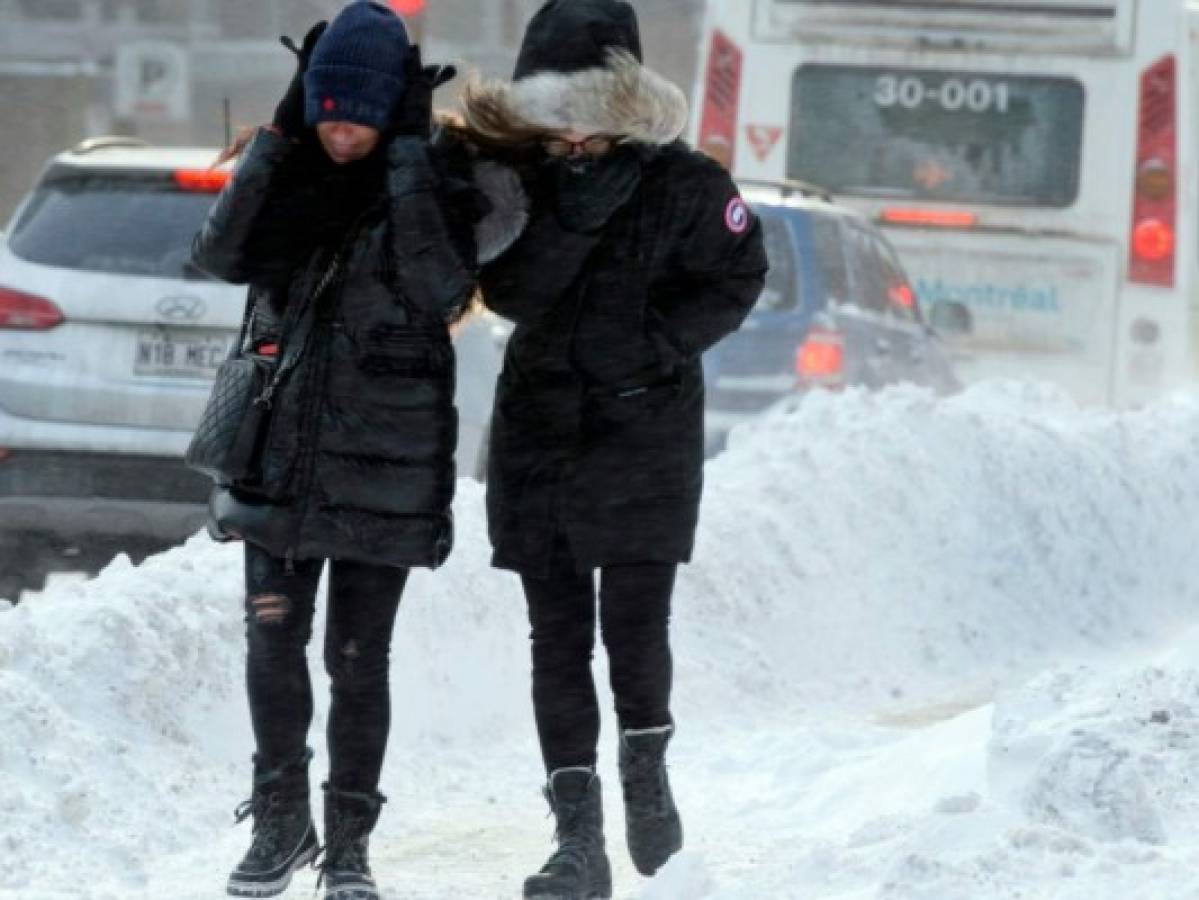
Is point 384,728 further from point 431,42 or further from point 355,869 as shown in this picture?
point 431,42

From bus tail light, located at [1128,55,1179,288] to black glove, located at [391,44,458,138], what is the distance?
1056 centimetres

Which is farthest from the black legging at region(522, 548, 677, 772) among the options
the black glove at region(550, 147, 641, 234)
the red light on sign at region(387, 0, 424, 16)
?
the red light on sign at region(387, 0, 424, 16)

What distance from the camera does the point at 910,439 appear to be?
11.5m

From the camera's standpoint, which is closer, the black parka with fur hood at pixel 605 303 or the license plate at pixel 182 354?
the black parka with fur hood at pixel 605 303

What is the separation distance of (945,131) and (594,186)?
10647 millimetres

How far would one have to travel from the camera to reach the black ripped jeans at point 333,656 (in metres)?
5.11

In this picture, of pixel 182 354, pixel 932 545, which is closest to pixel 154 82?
pixel 932 545

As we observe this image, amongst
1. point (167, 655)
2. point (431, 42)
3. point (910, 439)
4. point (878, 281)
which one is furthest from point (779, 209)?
point (431, 42)

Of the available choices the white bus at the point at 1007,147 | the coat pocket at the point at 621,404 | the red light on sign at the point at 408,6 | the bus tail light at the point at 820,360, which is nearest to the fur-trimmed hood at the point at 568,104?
the coat pocket at the point at 621,404

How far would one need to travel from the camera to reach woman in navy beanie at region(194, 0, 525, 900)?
497cm

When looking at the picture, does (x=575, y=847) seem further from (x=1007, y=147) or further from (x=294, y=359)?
(x=1007, y=147)

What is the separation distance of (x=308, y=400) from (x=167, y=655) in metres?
2.13

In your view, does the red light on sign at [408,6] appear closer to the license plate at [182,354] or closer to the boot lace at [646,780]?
the license plate at [182,354]

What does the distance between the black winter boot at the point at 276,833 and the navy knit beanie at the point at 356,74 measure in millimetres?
1180
